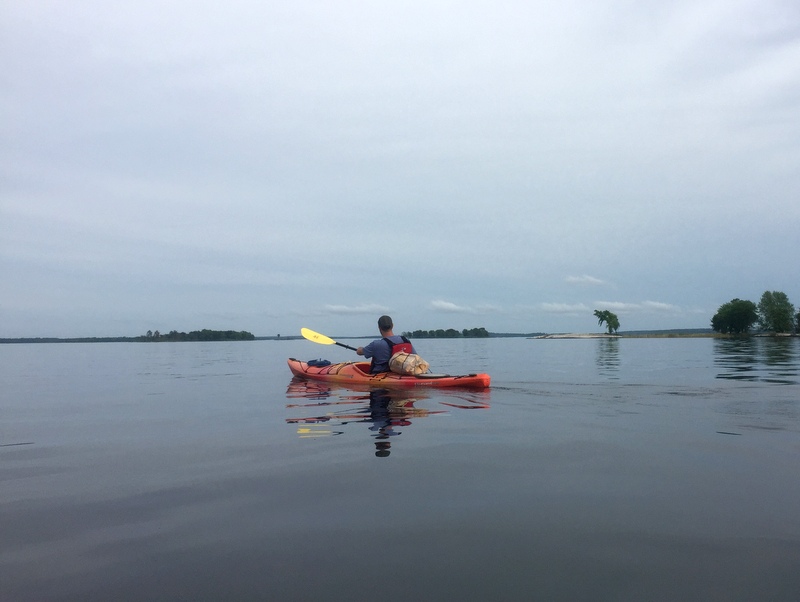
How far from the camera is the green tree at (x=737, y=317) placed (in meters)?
109

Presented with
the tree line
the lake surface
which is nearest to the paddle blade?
the lake surface

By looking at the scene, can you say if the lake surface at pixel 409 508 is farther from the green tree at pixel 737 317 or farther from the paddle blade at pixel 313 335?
the green tree at pixel 737 317

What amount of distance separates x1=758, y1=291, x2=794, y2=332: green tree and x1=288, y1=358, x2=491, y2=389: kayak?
11784 cm

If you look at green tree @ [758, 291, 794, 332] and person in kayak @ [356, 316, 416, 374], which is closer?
person in kayak @ [356, 316, 416, 374]

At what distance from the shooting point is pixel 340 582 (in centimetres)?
332

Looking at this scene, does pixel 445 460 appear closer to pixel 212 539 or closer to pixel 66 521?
pixel 212 539

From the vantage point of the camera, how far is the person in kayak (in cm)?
1427

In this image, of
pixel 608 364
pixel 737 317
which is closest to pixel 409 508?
pixel 608 364

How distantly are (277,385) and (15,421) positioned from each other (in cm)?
777

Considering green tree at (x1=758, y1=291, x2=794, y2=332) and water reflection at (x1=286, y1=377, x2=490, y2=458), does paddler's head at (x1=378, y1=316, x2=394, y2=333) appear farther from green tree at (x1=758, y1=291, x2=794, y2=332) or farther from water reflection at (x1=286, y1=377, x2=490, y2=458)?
green tree at (x1=758, y1=291, x2=794, y2=332)

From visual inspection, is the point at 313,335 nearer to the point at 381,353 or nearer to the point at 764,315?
the point at 381,353

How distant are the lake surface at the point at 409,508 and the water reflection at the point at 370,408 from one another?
127mm

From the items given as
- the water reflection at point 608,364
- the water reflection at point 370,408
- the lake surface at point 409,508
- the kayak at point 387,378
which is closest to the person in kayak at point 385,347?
the kayak at point 387,378

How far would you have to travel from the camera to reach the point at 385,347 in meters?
14.3
